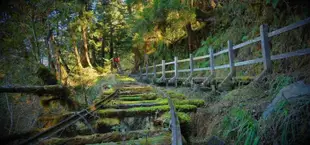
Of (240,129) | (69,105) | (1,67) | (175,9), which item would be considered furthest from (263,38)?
(1,67)

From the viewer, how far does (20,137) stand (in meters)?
2.11

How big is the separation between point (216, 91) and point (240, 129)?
3.58 m

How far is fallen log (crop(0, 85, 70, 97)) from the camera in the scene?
255 cm

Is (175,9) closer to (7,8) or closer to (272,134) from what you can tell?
(7,8)

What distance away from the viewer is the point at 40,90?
2.98 m

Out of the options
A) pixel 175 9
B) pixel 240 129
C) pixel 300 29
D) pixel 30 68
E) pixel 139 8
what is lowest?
pixel 240 129

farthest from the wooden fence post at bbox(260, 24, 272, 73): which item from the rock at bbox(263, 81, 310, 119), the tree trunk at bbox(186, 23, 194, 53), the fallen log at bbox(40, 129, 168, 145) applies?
the tree trunk at bbox(186, 23, 194, 53)

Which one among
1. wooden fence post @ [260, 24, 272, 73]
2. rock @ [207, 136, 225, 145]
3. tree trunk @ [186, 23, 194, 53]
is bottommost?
rock @ [207, 136, 225, 145]

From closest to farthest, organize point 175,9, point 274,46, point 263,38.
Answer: point 263,38
point 274,46
point 175,9

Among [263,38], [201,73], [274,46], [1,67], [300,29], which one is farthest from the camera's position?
[201,73]

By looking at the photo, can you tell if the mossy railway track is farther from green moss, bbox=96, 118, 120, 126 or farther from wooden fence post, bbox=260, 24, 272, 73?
wooden fence post, bbox=260, 24, 272, 73

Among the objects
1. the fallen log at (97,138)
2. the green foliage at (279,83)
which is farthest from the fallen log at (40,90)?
the green foliage at (279,83)

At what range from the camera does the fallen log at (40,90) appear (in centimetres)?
255

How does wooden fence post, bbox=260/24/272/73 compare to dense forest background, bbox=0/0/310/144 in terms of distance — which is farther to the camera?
wooden fence post, bbox=260/24/272/73
